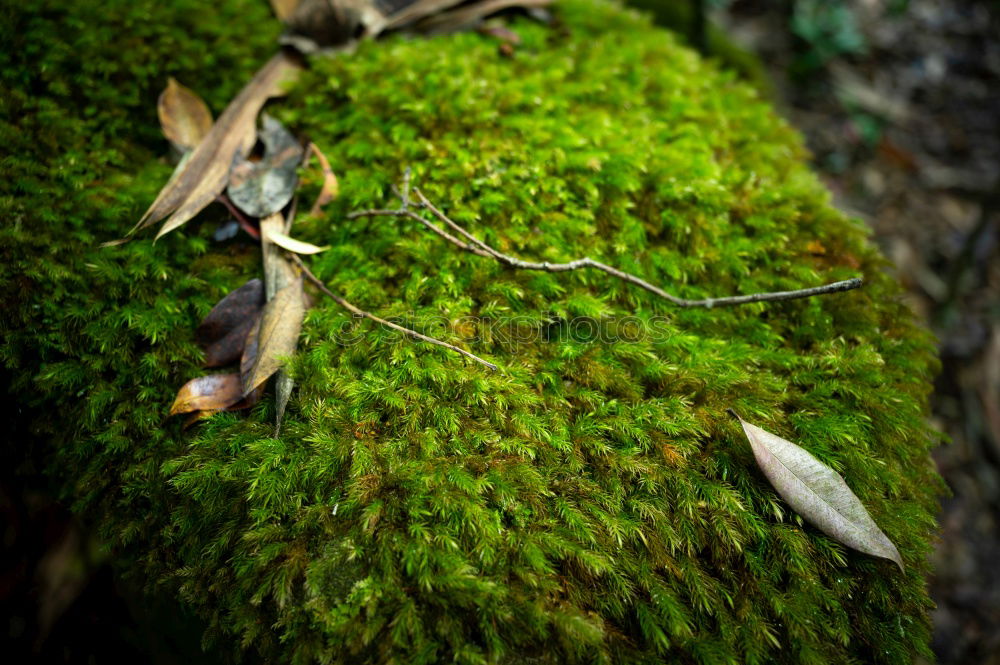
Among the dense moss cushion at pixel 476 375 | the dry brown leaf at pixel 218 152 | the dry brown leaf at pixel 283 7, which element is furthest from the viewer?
the dry brown leaf at pixel 283 7

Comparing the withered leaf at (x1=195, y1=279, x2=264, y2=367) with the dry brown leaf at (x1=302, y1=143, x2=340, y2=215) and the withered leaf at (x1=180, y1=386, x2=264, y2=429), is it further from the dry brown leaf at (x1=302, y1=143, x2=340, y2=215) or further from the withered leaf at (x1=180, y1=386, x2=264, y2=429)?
the dry brown leaf at (x1=302, y1=143, x2=340, y2=215)

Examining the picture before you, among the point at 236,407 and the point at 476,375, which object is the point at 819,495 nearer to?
the point at 476,375

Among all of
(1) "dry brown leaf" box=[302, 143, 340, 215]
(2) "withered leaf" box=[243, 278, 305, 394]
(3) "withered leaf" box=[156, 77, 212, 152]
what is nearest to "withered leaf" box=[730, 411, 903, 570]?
(2) "withered leaf" box=[243, 278, 305, 394]

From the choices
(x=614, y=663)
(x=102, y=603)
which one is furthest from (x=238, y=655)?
(x=102, y=603)

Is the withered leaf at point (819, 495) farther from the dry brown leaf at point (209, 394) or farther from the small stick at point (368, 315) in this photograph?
the dry brown leaf at point (209, 394)
